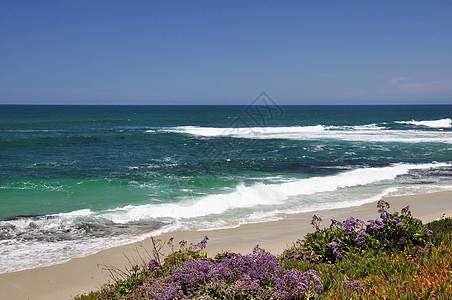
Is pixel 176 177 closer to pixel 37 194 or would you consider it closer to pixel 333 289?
pixel 37 194

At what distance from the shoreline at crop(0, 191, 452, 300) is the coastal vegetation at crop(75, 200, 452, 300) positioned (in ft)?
3.86

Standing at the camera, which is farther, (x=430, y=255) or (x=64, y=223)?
(x=64, y=223)

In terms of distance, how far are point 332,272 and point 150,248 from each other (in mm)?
5738

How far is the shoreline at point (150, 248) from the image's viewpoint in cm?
755

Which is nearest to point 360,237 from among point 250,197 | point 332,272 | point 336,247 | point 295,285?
point 336,247

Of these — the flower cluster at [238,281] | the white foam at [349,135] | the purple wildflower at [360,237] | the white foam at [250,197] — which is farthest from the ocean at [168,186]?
the white foam at [349,135]

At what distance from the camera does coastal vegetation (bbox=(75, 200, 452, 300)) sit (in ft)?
13.9

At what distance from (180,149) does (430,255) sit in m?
27.5

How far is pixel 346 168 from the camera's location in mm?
22797

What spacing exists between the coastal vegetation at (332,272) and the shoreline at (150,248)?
3.86 ft

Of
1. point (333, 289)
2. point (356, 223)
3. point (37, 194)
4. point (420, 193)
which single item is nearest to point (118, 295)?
point (333, 289)

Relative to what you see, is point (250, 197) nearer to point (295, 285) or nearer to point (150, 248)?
point (150, 248)

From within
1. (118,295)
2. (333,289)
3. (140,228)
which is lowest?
(140,228)

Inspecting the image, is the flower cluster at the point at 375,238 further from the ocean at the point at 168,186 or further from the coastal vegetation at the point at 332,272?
the ocean at the point at 168,186
